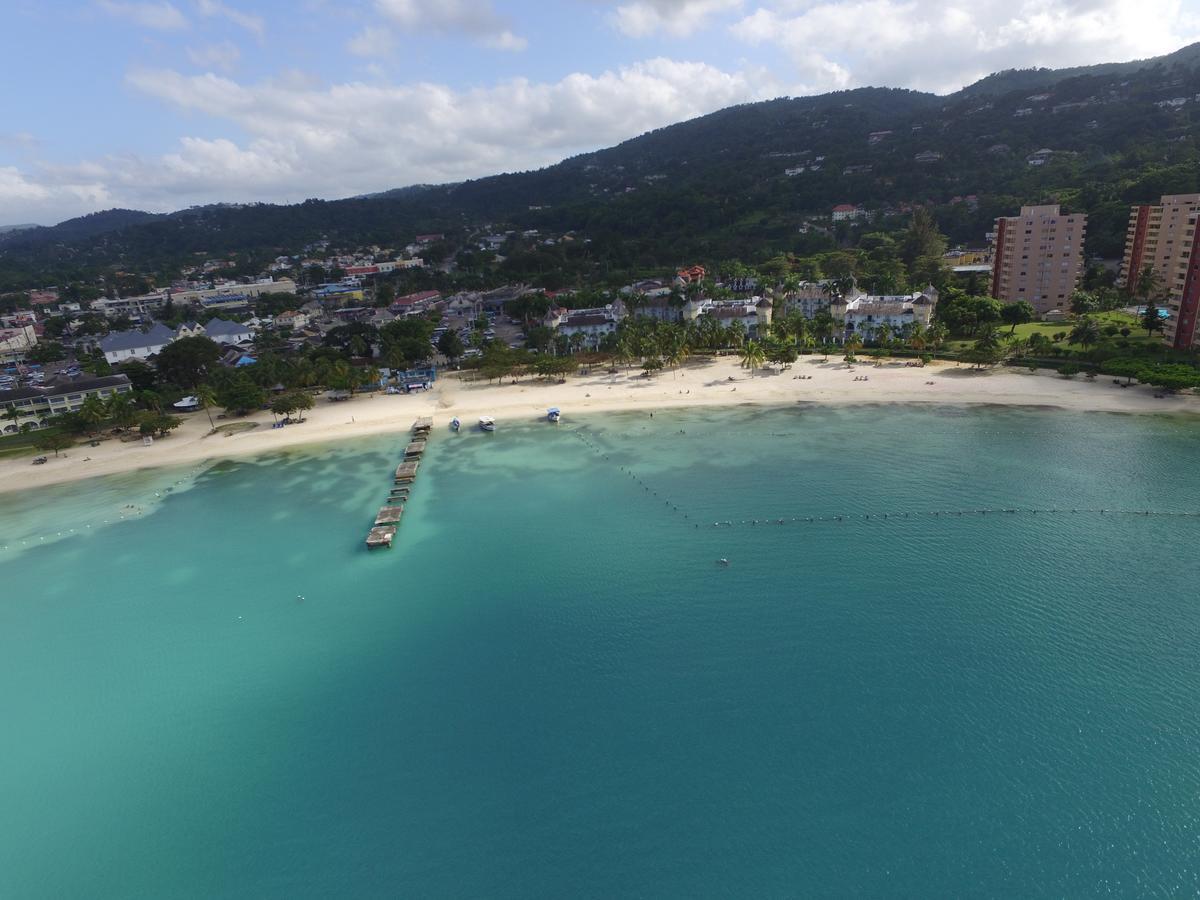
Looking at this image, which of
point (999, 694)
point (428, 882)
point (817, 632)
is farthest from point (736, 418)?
point (428, 882)

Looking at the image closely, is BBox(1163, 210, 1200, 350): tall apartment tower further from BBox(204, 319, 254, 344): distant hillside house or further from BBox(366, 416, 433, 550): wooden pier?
BBox(204, 319, 254, 344): distant hillside house

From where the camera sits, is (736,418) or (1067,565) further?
(736,418)

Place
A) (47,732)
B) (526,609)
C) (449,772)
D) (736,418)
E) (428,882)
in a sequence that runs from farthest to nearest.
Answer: (736,418), (526,609), (47,732), (449,772), (428,882)

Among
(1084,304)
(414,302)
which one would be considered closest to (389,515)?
(1084,304)

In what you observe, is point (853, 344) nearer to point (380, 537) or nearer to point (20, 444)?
point (380, 537)

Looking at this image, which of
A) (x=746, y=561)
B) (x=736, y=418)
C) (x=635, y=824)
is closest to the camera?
(x=635, y=824)

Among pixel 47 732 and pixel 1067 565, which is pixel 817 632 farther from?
pixel 47 732

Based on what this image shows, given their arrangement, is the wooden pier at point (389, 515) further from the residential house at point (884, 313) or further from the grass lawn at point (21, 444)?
the residential house at point (884, 313)
